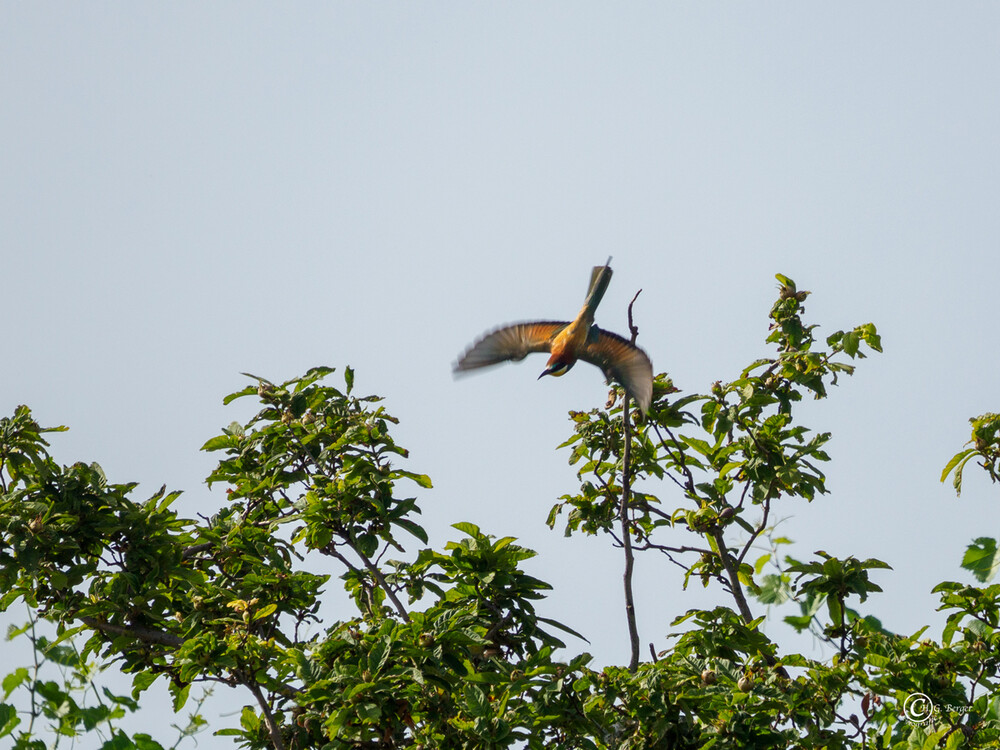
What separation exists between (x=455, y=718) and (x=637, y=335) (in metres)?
2.05

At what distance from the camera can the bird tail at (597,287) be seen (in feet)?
24.5

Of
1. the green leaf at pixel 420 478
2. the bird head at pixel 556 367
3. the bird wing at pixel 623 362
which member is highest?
the bird head at pixel 556 367

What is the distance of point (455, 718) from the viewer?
17.8 ft

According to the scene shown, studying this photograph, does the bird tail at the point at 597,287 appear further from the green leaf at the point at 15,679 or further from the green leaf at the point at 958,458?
the green leaf at the point at 15,679

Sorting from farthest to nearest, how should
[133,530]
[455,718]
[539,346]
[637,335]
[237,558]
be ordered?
1. [539,346]
2. [237,558]
3. [133,530]
4. [637,335]
5. [455,718]

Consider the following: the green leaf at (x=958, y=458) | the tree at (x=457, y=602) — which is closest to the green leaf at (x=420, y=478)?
the tree at (x=457, y=602)

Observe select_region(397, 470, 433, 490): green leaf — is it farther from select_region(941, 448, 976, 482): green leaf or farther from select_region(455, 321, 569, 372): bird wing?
select_region(941, 448, 976, 482): green leaf

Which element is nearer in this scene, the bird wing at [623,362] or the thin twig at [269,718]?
the thin twig at [269,718]

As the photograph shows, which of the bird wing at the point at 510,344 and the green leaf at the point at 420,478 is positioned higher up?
the bird wing at the point at 510,344

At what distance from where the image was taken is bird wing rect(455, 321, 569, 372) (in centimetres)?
762

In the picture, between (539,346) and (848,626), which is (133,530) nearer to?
(539,346)

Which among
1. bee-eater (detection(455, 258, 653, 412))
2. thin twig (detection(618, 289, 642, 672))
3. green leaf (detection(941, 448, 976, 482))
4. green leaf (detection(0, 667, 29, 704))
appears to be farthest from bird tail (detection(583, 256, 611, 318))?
green leaf (detection(0, 667, 29, 704))

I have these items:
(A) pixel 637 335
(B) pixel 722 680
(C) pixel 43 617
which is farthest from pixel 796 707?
(C) pixel 43 617

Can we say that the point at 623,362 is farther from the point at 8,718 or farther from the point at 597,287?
the point at 8,718
